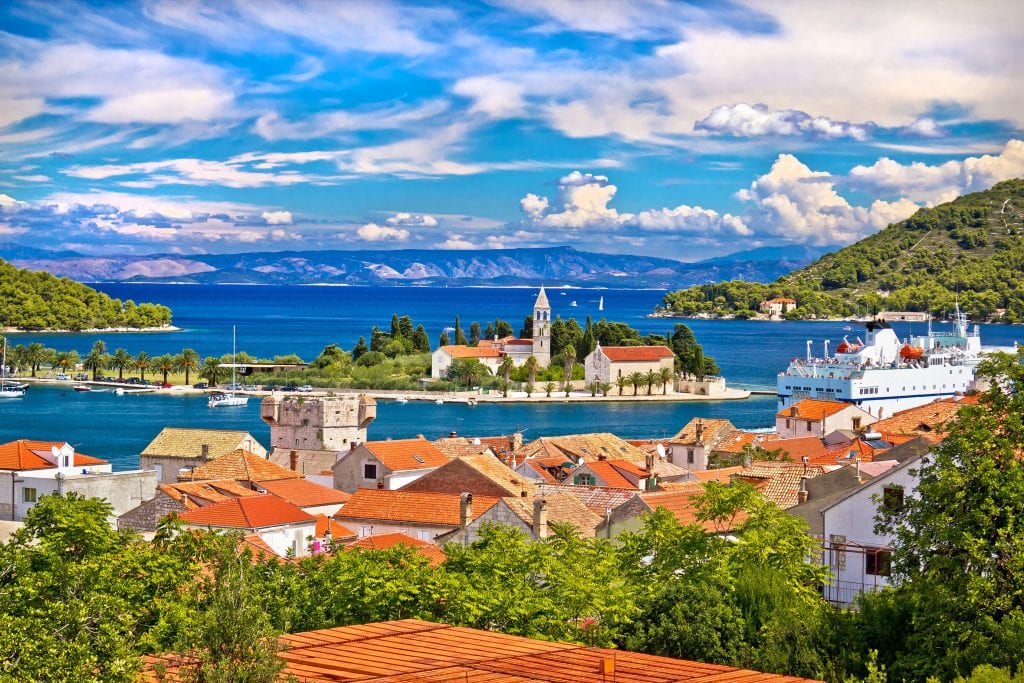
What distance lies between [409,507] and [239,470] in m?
7.18

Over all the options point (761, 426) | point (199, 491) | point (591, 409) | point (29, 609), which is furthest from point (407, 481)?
point (591, 409)

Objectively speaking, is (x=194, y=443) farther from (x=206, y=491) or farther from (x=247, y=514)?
(x=247, y=514)

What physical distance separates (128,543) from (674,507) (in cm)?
1072

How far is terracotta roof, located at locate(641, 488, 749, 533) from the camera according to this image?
22.4m

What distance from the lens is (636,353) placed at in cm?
10969

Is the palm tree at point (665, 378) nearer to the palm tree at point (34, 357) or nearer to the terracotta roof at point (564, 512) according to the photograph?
the palm tree at point (34, 357)

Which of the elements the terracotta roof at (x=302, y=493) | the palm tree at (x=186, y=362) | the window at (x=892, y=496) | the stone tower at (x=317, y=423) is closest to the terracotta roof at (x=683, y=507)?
the window at (x=892, y=496)

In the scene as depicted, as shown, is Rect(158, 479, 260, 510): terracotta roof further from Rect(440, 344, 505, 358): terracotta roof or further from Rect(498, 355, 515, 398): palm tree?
Rect(440, 344, 505, 358): terracotta roof

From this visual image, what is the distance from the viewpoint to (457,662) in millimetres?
11297

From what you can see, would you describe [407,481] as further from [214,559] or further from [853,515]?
[214,559]

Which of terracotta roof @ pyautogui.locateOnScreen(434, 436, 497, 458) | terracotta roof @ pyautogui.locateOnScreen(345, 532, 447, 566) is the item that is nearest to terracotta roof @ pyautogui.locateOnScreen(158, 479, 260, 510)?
terracotta roof @ pyautogui.locateOnScreen(345, 532, 447, 566)

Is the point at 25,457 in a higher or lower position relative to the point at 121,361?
lower

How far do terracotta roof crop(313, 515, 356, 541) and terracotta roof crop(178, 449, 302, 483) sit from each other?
4.64 meters

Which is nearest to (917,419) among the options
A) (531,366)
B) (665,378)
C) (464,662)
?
(464,662)
